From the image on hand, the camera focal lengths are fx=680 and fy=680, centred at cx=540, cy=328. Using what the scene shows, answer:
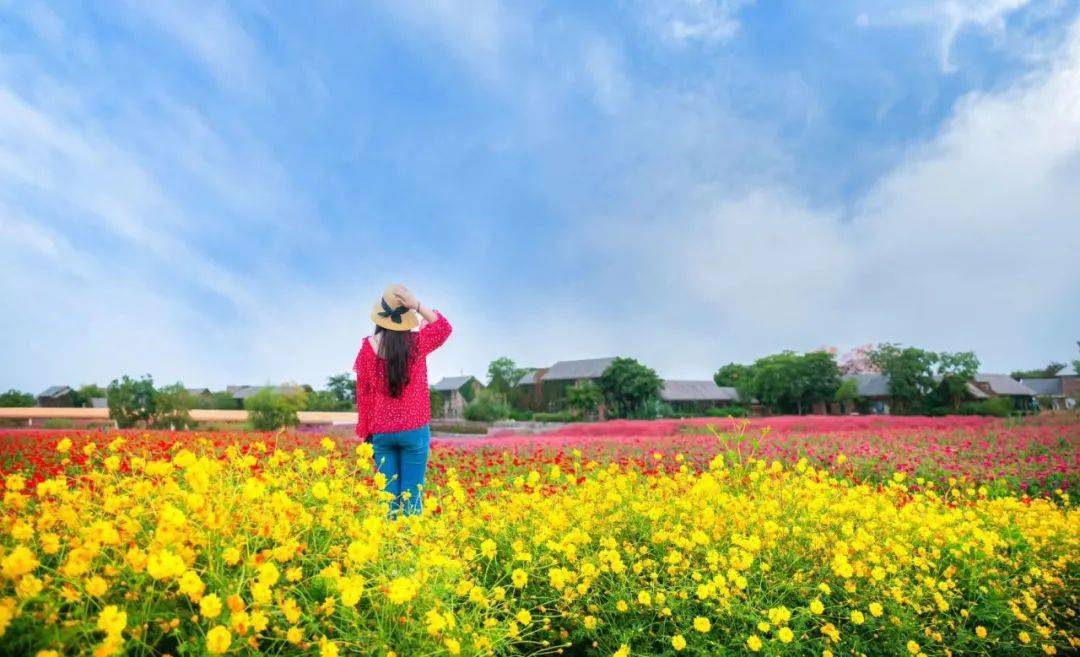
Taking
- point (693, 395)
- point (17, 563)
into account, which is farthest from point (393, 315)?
point (693, 395)

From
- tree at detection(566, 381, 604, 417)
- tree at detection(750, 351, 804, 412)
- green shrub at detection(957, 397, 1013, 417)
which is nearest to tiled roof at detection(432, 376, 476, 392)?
tree at detection(566, 381, 604, 417)

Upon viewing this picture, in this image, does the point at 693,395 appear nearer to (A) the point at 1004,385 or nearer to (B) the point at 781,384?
(B) the point at 781,384

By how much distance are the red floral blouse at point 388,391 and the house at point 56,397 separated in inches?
2512

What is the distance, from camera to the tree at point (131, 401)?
19266mm

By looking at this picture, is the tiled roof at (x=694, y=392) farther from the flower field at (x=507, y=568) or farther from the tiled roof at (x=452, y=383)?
the flower field at (x=507, y=568)

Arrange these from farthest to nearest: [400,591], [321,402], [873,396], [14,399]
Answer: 1. [873,396]
2. [321,402]
3. [14,399]
4. [400,591]

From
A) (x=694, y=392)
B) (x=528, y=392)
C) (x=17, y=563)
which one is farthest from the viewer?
(x=528, y=392)

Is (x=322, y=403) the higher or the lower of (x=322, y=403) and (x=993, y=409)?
the higher

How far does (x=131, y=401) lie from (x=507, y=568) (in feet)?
65.5

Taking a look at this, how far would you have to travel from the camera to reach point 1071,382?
6669cm

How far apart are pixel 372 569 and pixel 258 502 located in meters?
0.52

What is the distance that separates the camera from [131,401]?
1958 cm

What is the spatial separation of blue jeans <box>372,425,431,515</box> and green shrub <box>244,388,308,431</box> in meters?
16.0

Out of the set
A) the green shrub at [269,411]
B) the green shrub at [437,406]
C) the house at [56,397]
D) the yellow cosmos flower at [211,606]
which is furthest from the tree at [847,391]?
the house at [56,397]
